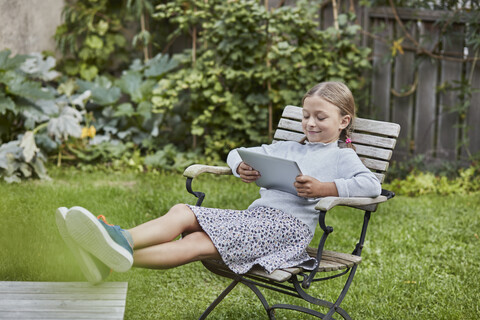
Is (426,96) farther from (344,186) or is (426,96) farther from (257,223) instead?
(257,223)

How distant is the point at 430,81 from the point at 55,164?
383 centimetres

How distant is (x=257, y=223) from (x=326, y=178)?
40cm

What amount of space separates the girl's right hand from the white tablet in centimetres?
3

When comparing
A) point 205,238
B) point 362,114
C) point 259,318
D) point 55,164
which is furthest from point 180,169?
point 205,238

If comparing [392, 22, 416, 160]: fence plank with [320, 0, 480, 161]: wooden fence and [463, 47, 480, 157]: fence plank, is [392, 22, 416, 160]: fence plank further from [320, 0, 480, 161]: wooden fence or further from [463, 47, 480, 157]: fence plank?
[463, 47, 480, 157]: fence plank

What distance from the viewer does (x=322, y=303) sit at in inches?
93.7

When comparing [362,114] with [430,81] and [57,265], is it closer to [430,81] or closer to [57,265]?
[430,81]

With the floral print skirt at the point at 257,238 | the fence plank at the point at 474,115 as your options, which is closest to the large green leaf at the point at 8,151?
the floral print skirt at the point at 257,238

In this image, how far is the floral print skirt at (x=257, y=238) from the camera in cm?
236

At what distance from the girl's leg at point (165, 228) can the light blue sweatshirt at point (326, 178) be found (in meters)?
0.37

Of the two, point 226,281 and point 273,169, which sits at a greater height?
point 273,169

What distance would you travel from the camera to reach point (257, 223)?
247cm

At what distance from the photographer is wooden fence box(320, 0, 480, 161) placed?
19.4ft

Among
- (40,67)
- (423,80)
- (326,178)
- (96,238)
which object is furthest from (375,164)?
(40,67)
